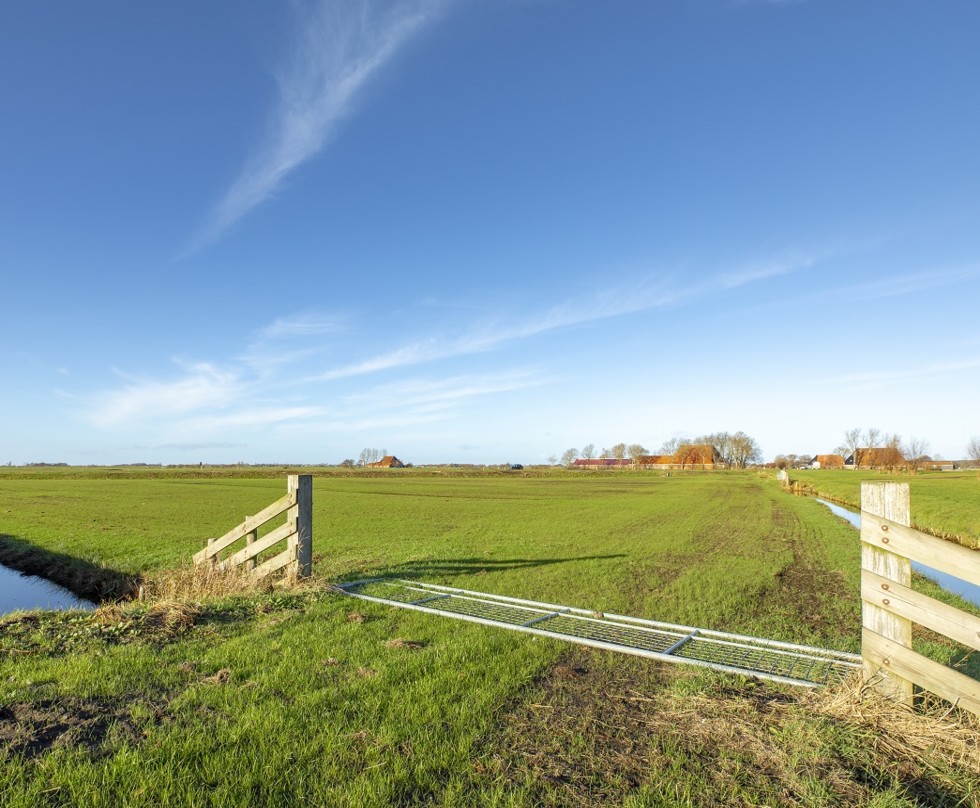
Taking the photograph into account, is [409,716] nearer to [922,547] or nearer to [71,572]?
[922,547]

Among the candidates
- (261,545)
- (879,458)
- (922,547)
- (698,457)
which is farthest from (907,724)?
(698,457)

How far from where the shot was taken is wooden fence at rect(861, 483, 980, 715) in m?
4.39

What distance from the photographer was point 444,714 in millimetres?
4918

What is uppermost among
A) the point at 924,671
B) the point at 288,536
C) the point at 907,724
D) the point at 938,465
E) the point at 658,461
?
the point at 288,536

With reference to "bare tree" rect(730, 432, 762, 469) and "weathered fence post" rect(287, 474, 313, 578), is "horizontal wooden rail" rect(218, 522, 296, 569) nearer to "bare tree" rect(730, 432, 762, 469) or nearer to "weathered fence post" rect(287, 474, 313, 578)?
"weathered fence post" rect(287, 474, 313, 578)

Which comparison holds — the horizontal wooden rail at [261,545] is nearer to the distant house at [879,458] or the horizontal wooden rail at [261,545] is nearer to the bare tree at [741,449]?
the distant house at [879,458]

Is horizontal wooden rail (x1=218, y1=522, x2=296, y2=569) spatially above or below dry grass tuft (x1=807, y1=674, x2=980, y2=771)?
above

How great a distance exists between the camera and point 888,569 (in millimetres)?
5004

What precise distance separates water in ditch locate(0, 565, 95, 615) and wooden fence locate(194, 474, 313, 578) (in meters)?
6.92

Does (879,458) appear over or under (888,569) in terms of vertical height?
under

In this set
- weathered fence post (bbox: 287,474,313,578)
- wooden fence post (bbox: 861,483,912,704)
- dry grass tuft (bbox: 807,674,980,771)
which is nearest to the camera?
dry grass tuft (bbox: 807,674,980,771)

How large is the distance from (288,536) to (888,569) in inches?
362

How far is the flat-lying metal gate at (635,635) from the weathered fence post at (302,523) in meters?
0.82

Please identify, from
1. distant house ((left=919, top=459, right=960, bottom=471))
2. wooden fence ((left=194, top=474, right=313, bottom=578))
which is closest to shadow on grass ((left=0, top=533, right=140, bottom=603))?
wooden fence ((left=194, top=474, right=313, bottom=578))
